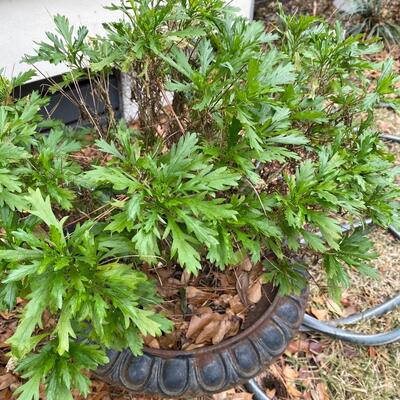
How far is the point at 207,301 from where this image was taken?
1688 mm

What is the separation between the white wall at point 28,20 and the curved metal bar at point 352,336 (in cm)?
195

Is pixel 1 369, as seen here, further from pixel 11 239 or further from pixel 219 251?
pixel 219 251

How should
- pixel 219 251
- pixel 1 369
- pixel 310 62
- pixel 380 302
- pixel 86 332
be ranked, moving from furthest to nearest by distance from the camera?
pixel 380 302 < pixel 1 369 < pixel 310 62 < pixel 86 332 < pixel 219 251

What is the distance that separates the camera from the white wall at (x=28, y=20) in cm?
223

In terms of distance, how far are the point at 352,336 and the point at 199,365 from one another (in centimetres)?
106

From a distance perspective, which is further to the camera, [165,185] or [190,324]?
[190,324]

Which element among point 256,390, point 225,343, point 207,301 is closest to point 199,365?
point 225,343

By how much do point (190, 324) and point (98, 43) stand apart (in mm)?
1065

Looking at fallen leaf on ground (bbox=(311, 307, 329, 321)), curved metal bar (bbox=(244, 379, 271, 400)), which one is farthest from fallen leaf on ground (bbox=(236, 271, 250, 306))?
fallen leaf on ground (bbox=(311, 307, 329, 321))

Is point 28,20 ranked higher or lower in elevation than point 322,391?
higher

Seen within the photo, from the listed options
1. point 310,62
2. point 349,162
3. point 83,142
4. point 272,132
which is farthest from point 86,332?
point 310,62

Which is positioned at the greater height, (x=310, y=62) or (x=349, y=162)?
(x=310, y=62)

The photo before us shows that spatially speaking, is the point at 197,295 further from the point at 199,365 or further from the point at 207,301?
the point at 199,365

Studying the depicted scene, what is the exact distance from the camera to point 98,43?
5.01 feet
